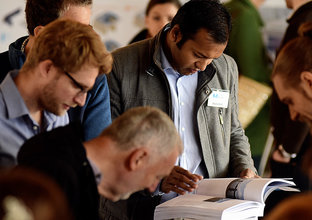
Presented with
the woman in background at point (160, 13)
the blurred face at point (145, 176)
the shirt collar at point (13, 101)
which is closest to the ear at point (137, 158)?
the blurred face at point (145, 176)

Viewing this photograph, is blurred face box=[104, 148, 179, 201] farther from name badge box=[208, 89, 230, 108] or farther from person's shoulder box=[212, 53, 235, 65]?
person's shoulder box=[212, 53, 235, 65]

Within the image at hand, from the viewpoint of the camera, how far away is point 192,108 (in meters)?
2.87

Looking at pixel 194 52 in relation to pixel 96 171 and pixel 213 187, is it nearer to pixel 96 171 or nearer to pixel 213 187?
pixel 213 187

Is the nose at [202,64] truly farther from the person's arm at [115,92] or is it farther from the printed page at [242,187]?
the printed page at [242,187]

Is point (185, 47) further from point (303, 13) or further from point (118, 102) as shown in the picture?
point (303, 13)

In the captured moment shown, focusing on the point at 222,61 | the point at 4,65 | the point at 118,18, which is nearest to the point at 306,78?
the point at 222,61

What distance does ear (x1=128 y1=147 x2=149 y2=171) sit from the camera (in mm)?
1892

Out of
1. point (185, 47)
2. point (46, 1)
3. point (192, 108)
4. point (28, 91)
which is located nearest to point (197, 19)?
point (185, 47)

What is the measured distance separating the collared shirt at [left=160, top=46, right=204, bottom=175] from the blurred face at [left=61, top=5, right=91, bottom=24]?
461 mm

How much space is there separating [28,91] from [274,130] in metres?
2.10

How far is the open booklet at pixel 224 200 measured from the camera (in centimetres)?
230

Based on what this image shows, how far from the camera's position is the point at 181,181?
2.61m

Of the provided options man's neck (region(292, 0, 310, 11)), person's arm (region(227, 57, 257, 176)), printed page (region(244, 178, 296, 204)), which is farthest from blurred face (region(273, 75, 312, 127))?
man's neck (region(292, 0, 310, 11))

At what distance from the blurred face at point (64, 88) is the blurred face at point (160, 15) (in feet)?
7.81
